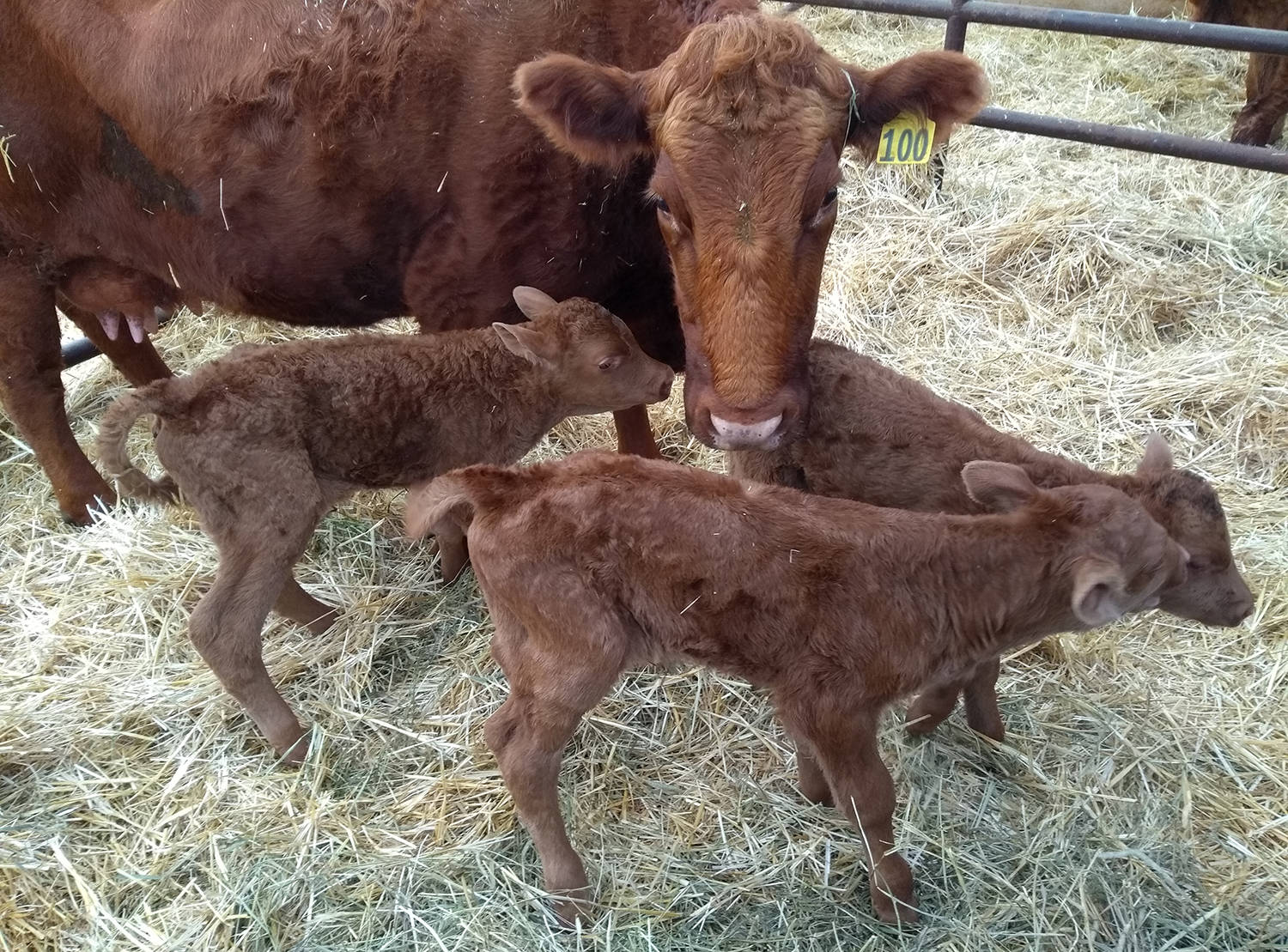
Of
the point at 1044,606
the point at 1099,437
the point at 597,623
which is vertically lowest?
the point at 1099,437

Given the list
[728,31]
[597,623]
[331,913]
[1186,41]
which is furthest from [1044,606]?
[1186,41]

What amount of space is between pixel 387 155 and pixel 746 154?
1.57m

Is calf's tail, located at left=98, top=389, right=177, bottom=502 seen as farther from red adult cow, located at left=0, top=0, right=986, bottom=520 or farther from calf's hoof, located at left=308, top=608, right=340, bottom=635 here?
red adult cow, located at left=0, top=0, right=986, bottom=520

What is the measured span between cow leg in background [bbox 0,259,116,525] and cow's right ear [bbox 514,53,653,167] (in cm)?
253

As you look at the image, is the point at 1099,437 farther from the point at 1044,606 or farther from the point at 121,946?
the point at 121,946

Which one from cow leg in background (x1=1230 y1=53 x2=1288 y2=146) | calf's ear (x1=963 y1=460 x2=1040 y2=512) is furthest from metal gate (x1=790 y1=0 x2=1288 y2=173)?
calf's ear (x1=963 y1=460 x2=1040 y2=512)

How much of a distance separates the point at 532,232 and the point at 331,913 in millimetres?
2457

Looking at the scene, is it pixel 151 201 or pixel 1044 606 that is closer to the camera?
pixel 1044 606

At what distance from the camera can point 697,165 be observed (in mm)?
2809

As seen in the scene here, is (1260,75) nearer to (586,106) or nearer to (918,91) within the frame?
(918,91)

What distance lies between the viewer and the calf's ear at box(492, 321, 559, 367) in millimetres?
3375

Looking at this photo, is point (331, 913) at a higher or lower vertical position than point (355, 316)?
lower

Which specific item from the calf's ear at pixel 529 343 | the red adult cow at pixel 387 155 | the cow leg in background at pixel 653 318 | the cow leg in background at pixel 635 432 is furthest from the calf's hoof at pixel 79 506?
the cow leg in background at pixel 653 318

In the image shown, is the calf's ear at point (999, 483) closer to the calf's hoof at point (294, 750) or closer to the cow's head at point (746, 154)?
the cow's head at point (746, 154)
